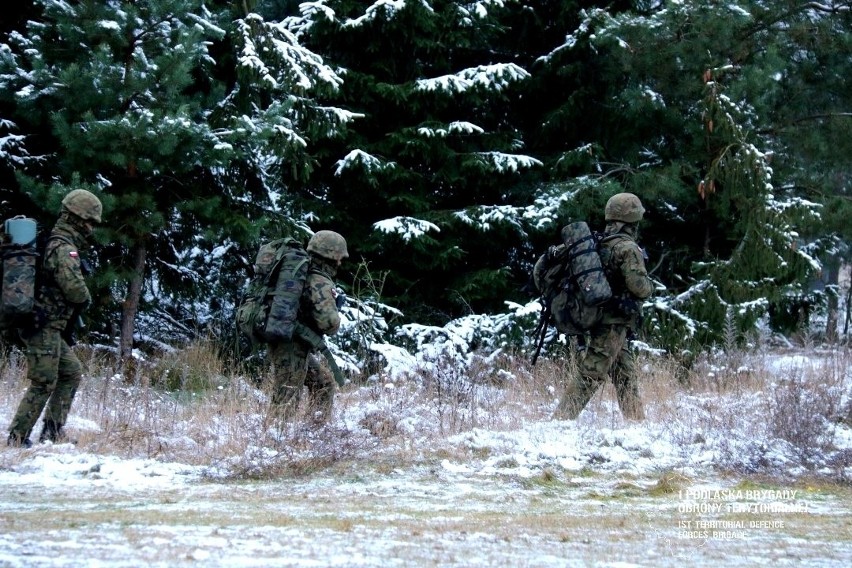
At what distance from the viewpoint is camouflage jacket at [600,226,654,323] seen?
25.5 feet

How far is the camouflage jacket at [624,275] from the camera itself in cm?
779

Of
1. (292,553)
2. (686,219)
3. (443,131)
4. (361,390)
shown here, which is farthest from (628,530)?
(686,219)

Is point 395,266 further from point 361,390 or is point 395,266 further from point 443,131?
point 361,390

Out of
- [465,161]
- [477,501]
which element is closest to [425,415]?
[477,501]

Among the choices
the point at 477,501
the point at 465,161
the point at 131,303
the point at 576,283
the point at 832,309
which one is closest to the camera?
the point at 477,501

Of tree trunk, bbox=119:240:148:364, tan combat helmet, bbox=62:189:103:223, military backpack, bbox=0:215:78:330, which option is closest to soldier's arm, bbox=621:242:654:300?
tan combat helmet, bbox=62:189:103:223

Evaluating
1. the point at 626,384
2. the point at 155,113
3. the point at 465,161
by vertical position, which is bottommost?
the point at 626,384

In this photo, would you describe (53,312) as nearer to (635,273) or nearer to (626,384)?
(635,273)

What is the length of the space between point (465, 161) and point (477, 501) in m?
8.13

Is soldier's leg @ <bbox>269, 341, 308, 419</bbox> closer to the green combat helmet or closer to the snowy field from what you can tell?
the snowy field

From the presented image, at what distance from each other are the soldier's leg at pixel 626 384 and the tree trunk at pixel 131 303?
20.9 feet

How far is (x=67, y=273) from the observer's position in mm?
6754

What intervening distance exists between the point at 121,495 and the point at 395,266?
8.26 meters

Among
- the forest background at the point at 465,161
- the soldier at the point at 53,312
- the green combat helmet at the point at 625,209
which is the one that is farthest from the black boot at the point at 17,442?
the green combat helmet at the point at 625,209
